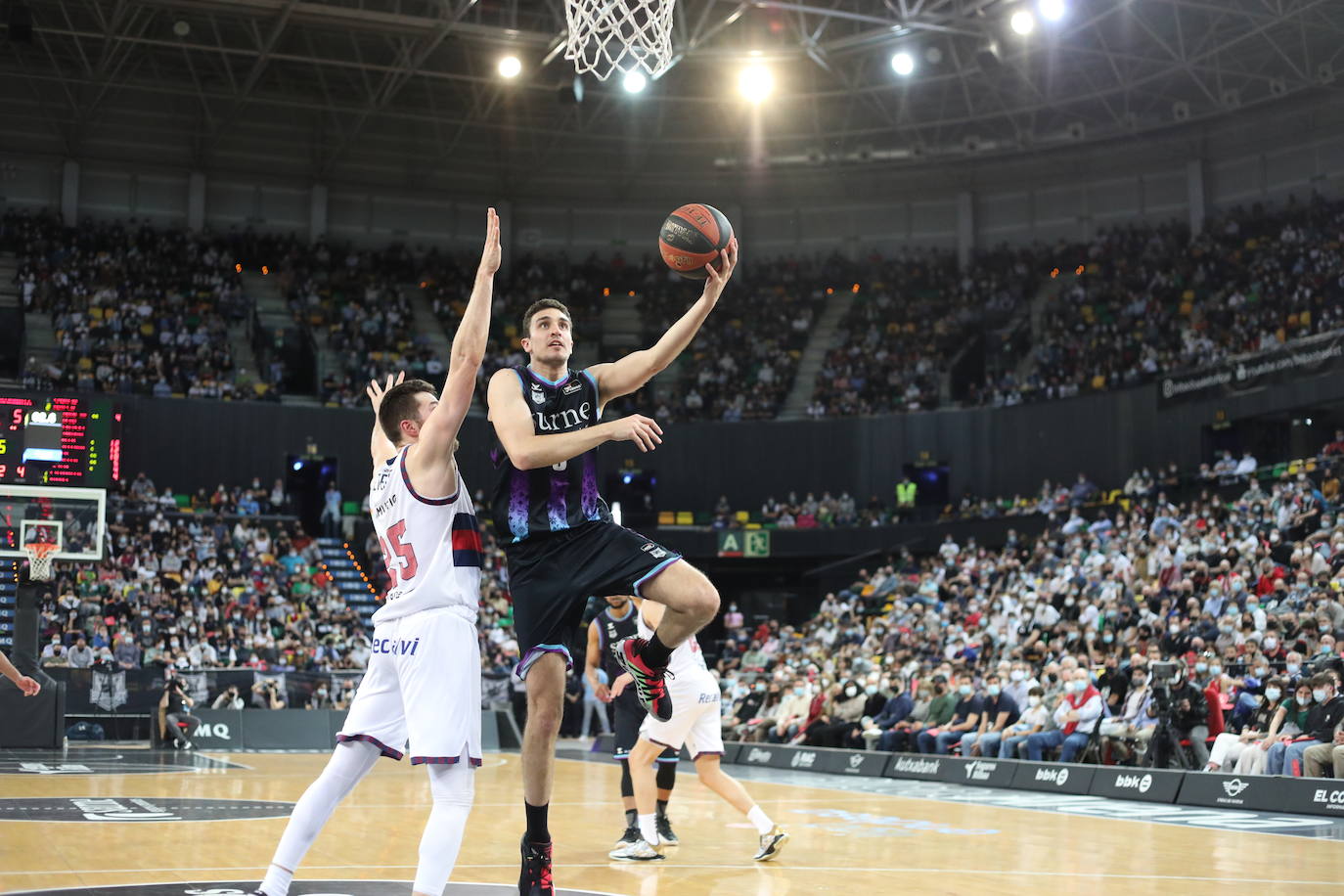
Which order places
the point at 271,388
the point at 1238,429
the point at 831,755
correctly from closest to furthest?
the point at 831,755 → the point at 1238,429 → the point at 271,388

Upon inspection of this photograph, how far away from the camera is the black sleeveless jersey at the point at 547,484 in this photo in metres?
6.49

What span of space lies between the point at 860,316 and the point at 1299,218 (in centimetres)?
1194

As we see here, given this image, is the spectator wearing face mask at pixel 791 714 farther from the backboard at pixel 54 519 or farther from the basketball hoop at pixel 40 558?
the basketball hoop at pixel 40 558

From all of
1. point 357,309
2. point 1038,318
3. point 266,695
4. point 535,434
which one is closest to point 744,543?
point 1038,318

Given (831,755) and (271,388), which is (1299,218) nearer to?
(831,755)

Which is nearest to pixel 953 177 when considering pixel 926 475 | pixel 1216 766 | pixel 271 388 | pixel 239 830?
pixel 926 475

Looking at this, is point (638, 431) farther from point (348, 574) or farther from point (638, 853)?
point (348, 574)

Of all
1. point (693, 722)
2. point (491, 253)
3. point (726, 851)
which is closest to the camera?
point (491, 253)

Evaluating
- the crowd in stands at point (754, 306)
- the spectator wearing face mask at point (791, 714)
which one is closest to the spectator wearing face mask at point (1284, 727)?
the spectator wearing face mask at point (791, 714)

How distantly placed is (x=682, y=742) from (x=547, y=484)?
13.9 ft

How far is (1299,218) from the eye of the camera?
33938mm

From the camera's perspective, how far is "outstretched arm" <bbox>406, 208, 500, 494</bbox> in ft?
19.1

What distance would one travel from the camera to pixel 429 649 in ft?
19.2

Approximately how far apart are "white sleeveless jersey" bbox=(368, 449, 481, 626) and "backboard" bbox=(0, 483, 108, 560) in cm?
1860
